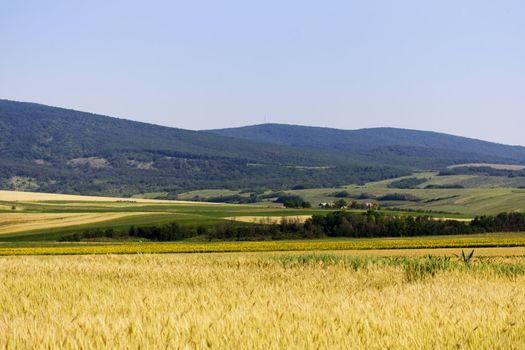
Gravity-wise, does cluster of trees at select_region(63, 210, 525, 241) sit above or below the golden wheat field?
below

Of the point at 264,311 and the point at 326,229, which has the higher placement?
the point at 264,311

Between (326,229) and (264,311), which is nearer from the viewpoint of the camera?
(264,311)

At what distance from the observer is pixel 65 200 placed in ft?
547

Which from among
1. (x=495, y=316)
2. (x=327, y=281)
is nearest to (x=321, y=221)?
(x=327, y=281)

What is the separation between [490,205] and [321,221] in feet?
216

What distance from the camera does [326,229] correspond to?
278ft

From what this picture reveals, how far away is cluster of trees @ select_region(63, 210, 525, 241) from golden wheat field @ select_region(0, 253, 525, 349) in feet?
184

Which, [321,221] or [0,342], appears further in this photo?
[321,221]

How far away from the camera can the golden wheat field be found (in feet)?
37.8

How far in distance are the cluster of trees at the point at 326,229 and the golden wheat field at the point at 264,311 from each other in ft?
184

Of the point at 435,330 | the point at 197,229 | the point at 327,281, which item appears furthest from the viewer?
the point at 197,229

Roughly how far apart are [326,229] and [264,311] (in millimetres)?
71063

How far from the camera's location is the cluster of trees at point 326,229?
81688 mm

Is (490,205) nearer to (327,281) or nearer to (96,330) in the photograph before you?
(327,281)
